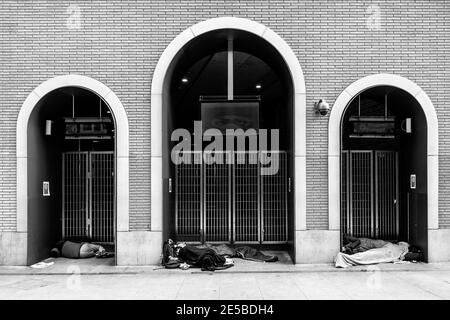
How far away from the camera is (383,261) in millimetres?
9867

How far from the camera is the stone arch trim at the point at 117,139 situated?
31.7 feet

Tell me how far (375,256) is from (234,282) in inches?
153

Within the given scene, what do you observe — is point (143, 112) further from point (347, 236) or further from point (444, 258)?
point (444, 258)

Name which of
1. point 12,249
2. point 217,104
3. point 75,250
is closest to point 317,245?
point 217,104

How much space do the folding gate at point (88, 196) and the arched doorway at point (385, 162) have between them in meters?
6.51

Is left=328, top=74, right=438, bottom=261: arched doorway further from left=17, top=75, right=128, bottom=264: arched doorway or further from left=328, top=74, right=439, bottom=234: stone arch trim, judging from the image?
left=17, top=75, right=128, bottom=264: arched doorway

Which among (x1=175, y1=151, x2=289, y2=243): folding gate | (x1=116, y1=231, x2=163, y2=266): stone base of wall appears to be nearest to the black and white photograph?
(x1=116, y1=231, x2=163, y2=266): stone base of wall

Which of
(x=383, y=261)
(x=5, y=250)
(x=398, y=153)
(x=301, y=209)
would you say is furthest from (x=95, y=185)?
(x=398, y=153)

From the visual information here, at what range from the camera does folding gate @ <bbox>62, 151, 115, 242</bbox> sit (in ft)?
38.7

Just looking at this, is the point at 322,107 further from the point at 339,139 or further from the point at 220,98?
the point at 220,98

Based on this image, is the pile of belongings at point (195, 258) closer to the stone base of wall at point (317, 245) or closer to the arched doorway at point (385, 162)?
the stone base of wall at point (317, 245)

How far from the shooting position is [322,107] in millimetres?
9531

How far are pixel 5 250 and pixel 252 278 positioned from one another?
6030mm

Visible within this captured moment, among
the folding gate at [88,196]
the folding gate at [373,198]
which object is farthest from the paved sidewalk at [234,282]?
the folding gate at [373,198]
